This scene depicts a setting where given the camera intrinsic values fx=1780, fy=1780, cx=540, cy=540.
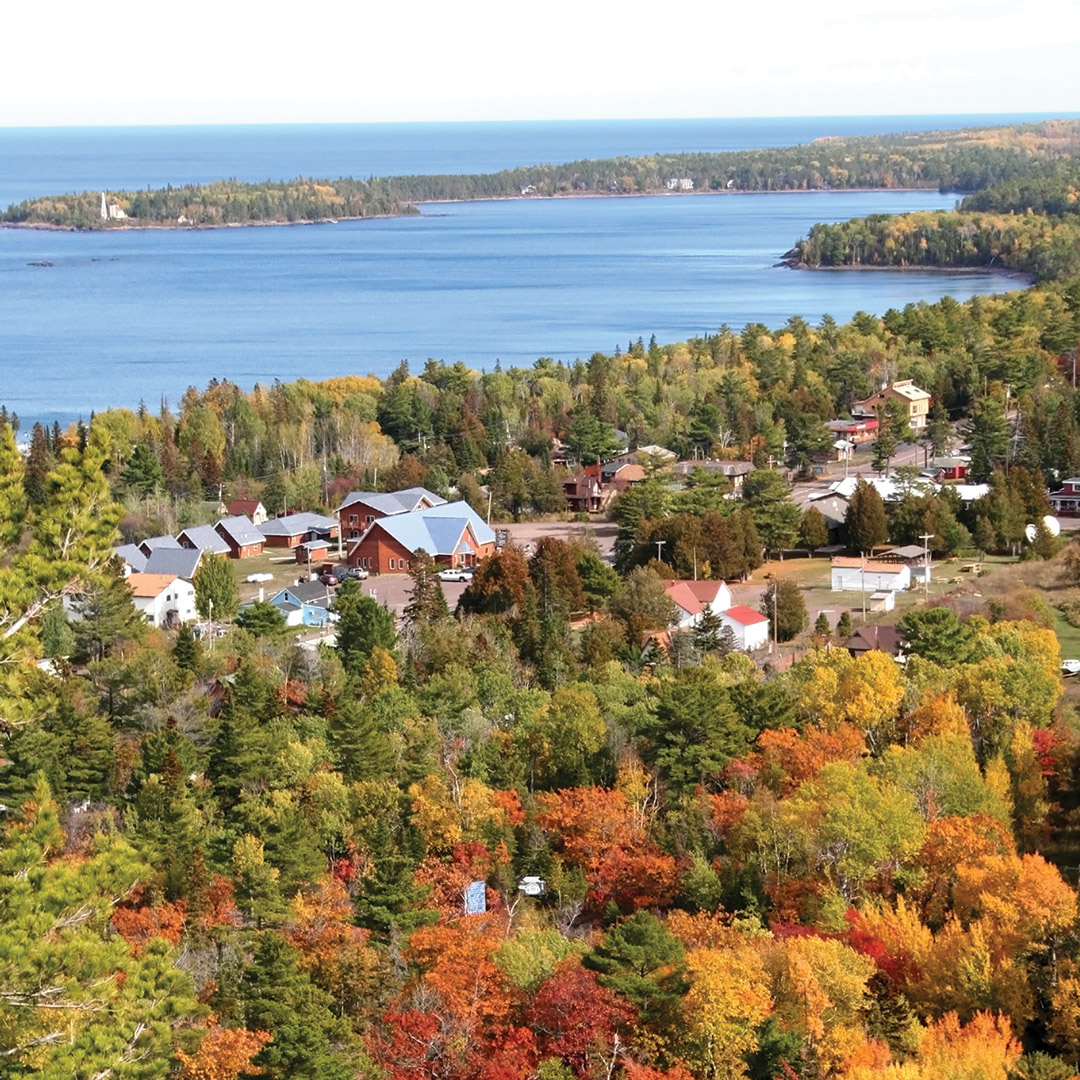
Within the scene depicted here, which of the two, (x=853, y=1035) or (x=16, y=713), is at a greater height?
(x=16, y=713)

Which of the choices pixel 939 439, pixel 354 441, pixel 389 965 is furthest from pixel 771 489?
pixel 389 965

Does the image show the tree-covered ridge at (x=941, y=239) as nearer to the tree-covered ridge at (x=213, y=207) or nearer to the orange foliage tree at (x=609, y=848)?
the tree-covered ridge at (x=213, y=207)

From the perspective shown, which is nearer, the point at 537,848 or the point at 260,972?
the point at 260,972

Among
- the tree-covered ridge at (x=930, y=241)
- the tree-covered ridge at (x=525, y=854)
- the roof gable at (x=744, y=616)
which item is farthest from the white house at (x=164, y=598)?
the tree-covered ridge at (x=930, y=241)

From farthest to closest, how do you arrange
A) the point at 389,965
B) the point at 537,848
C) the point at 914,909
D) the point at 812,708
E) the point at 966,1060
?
1. the point at 812,708
2. the point at 537,848
3. the point at 914,909
4. the point at 389,965
5. the point at 966,1060

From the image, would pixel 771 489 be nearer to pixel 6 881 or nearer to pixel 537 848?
pixel 537 848

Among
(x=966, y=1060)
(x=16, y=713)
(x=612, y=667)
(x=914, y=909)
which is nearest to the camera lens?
(x=16, y=713)

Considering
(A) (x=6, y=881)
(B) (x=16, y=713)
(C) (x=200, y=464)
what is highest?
(B) (x=16, y=713)

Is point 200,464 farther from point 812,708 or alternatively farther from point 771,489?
point 812,708
